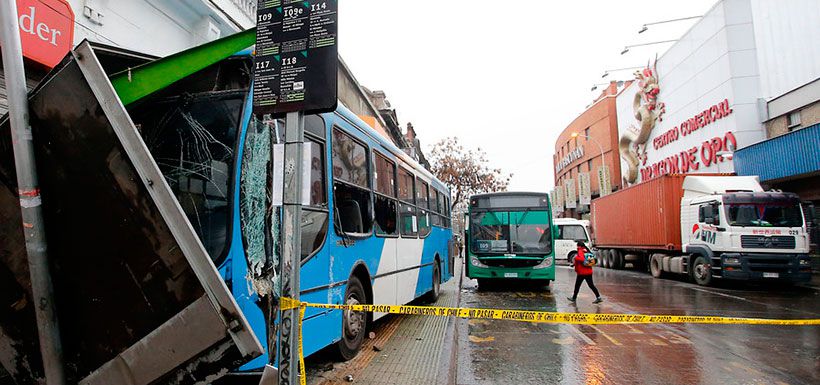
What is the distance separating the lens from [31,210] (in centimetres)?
227

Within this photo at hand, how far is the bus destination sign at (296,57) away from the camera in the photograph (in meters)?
2.90

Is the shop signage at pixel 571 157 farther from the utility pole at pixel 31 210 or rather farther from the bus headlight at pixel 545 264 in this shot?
the utility pole at pixel 31 210

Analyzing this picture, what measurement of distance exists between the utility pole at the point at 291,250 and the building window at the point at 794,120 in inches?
835

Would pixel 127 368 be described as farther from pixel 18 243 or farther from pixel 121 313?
pixel 18 243

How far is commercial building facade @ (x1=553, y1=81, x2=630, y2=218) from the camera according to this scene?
1535 inches

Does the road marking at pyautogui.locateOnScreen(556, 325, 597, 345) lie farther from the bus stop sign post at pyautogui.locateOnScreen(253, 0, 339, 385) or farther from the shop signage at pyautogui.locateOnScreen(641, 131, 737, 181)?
the shop signage at pyautogui.locateOnScreen(641, 131, 737, 181)

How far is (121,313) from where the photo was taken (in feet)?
7.59

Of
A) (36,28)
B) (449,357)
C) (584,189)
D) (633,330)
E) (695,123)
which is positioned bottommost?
(633,330)

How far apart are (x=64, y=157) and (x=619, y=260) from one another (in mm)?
23067

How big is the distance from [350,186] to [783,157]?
1795cm

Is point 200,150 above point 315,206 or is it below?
above

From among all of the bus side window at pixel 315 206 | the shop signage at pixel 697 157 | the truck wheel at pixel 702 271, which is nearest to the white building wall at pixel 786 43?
the shop signage at pixel 697 157

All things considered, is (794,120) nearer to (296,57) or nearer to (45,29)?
(296,57)

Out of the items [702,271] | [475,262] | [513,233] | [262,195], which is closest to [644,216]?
[702,271]
